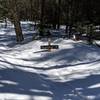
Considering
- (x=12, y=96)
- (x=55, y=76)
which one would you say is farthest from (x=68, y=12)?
(x=12, y=96)

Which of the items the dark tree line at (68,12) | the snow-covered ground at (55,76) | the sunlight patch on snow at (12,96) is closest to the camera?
the sunlight patch on snow at (12,96)

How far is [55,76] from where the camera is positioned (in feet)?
42.6

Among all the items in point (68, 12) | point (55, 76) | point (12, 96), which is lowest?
point (55, 76)

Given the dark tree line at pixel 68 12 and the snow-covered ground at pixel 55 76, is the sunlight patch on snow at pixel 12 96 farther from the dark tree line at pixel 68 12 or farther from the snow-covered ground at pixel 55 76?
the dark tree line at pixel 68 12

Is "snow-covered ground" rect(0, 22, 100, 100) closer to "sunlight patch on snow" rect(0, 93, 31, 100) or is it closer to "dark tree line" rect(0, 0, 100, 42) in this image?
"sunlight patch on snow" rect(0, 93, 31, 100)

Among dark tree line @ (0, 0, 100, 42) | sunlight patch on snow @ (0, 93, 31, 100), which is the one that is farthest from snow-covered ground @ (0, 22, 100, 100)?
dark tree line @ (0, 0, 100, 42)

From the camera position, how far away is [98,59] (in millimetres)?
16906

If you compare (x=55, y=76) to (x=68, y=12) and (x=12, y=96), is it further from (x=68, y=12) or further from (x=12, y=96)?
(x=68, y=12)

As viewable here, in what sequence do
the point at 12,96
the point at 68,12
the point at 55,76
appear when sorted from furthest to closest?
the point at 68,12
the point at 55,76
the point at 12,96

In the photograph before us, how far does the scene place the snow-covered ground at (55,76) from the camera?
939cm

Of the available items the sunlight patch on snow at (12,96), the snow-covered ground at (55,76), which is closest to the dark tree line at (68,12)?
the snow-covered ground at (55,76)

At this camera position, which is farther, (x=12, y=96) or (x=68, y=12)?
(x=68, y=12)

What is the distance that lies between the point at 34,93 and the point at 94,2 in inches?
1134

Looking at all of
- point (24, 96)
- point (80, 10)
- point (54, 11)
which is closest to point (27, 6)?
point (54, 11)
